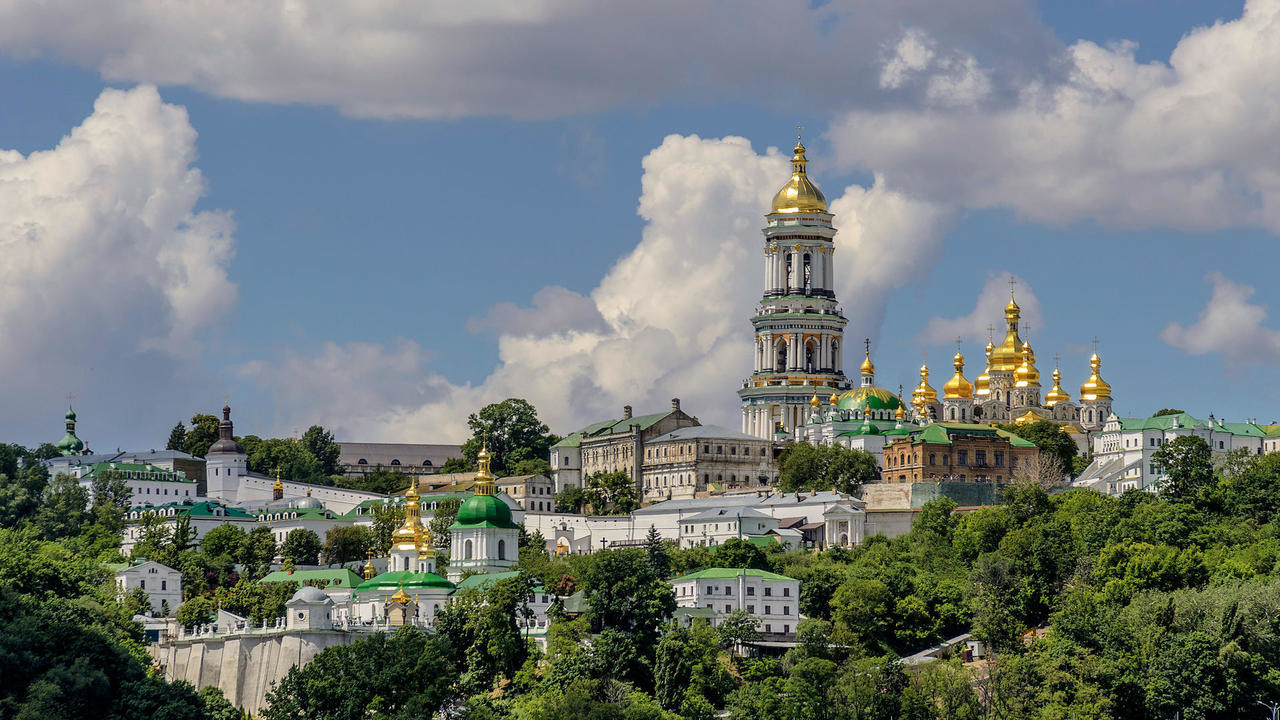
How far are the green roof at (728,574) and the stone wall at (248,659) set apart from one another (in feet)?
44.2

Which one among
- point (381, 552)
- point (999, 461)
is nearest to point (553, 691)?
point (381, 552)

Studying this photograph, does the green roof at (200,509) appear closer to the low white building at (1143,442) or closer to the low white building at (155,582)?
the low white building at (155,582)

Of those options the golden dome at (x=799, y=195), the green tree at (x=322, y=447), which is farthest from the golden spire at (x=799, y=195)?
the green tree at (x=322, y=447)

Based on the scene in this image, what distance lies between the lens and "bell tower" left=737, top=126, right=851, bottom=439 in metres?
139

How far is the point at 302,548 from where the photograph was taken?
11775cm

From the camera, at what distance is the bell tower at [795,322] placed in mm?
139125

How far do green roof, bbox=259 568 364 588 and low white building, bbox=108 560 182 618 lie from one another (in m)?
4.05

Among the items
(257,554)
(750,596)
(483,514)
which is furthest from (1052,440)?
(257,554)

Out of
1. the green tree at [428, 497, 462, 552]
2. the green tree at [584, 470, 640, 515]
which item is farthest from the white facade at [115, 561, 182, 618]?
the green tree at [584, 470, 640, 515]

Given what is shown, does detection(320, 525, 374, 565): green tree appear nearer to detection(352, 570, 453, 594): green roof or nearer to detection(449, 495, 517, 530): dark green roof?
detection(449, 495, 517, 530): dark green roof

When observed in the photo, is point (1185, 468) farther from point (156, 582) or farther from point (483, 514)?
point (156, 582)

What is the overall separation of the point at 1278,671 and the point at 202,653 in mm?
40081

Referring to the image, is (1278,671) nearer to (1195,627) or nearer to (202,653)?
(1195,627)

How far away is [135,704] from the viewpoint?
78.7 metres
